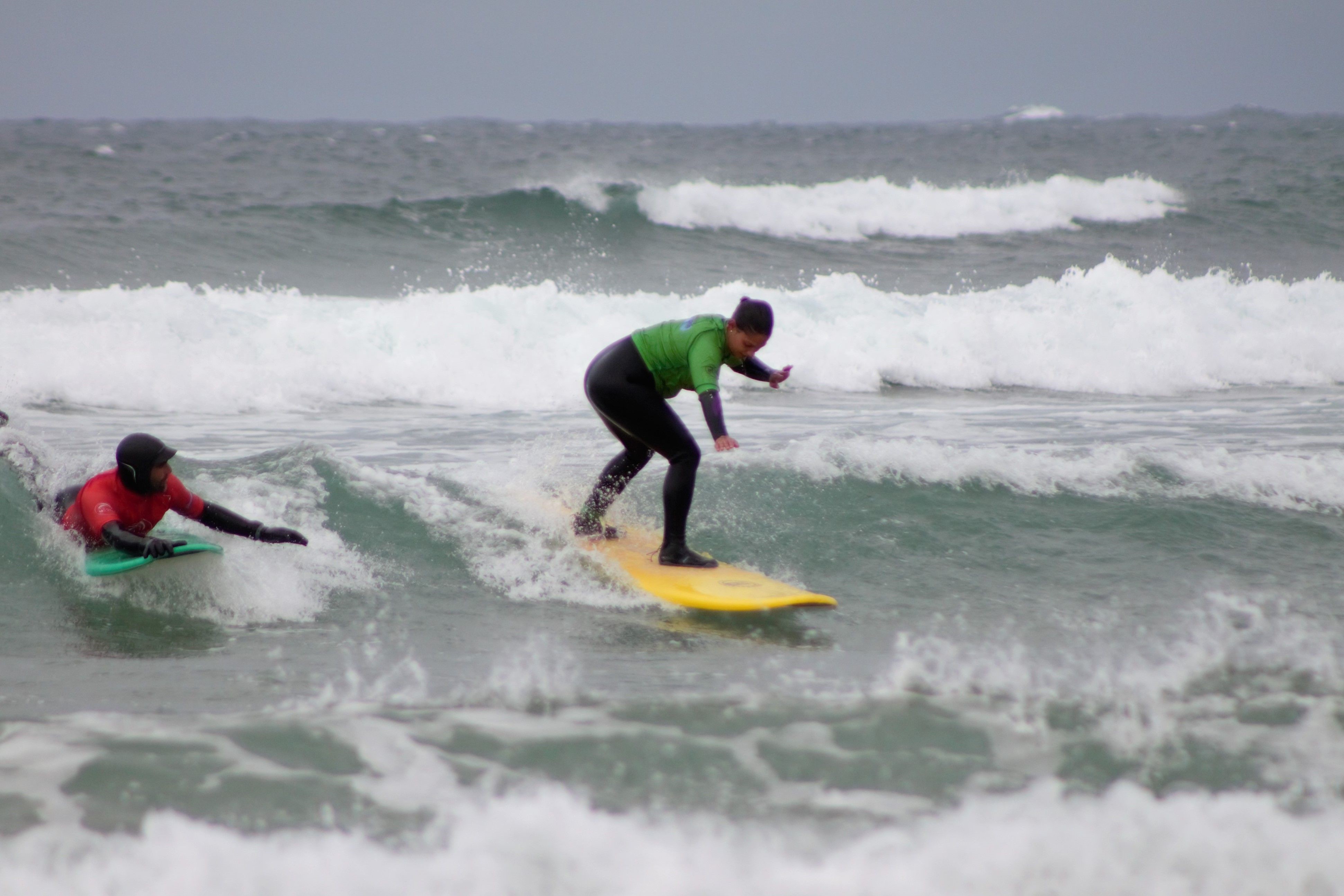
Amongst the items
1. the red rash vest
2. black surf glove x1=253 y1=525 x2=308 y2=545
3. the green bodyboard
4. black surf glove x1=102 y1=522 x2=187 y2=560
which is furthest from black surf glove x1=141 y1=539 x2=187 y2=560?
black surf glove x1=253 y1=525 x2=308 y2=545

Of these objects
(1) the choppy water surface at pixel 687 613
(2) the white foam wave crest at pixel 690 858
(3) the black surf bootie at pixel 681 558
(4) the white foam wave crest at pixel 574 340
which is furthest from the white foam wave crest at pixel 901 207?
(2) the white foam wave crest at pixel 690 858

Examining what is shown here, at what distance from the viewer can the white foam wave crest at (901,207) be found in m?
22.0

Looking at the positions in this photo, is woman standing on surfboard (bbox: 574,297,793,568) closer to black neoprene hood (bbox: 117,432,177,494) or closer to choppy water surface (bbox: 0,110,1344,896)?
choppy water surface (bbox: 0,110,1344,896)

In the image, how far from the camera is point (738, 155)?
35.3 metres

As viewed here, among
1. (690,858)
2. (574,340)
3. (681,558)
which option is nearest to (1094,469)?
(681,558)

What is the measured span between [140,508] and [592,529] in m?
2.24

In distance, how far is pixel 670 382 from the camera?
5426mm

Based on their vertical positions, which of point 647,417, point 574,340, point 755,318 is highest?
point 755,318

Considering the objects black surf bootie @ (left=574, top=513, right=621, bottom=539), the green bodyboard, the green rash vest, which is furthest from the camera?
black surf bootie @ (left=574, top=513, right=621, bottom=539)

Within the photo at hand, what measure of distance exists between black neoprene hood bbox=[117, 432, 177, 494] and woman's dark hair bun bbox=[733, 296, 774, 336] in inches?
101

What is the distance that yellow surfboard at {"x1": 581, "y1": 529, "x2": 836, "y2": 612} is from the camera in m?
5.11

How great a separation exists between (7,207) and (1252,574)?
1916 cm

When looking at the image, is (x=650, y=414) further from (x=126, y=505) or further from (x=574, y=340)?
(x=574, y=340)

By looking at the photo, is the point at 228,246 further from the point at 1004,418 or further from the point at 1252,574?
the point at 1252,574
